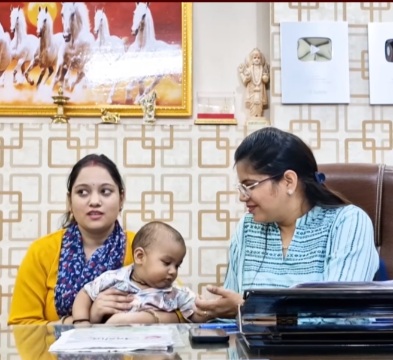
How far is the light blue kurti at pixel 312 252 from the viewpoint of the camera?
1716 millimetres

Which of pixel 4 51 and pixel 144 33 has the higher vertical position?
pixel 144 33

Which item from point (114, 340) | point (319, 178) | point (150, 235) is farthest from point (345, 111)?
point (114, 340)

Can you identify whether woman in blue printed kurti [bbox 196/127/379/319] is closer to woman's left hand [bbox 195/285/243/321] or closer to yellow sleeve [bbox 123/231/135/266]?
woman's left hand [bbox 195/285/243/321]

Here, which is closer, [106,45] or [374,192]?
[374,192]

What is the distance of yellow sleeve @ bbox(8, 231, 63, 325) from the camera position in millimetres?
2107


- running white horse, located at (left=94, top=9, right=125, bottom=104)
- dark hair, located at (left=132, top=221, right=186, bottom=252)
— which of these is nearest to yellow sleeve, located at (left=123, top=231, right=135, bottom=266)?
dark hair, located at (left=132, top=221, right=186, bottom=252)

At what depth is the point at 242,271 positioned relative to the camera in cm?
190

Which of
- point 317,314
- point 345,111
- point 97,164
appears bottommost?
point 317,314

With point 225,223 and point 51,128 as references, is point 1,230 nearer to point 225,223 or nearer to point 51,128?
point 51,128

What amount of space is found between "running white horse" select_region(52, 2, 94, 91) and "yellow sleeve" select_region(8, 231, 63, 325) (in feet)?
3.93

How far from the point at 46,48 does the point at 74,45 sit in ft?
0.48

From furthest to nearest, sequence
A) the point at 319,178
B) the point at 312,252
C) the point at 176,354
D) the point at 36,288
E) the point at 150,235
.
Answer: the point at 36,288
the point at 150,235
the point at 319,178
the point at 312,252
the point at 176,354

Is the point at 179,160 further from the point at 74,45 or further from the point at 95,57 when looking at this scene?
the point at 74,45

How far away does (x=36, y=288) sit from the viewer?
2145mm
